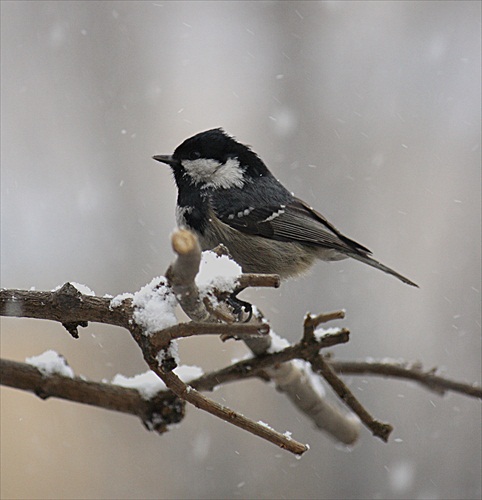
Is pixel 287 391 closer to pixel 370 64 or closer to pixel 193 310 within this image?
pixel 193 310

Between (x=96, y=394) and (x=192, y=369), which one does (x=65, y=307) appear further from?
(x=192, y=369)

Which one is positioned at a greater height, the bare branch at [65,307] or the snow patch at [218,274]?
the snow patch at [218,274]

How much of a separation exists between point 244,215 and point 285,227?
0.44 ft

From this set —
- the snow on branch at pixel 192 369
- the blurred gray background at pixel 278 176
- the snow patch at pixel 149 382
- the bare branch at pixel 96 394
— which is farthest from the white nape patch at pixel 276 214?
the blurred gray background at pixel 278 176

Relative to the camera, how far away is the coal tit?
6.83ft

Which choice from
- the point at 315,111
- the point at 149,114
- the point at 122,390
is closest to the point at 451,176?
the point at 315,111

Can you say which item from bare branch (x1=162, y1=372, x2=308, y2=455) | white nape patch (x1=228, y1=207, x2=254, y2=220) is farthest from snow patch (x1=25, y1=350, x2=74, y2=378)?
white nape patch (x1=228, y1=207, x2=254, y2=220)

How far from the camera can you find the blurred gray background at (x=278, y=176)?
127 inches

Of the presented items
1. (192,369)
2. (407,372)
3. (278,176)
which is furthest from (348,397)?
(278,176)

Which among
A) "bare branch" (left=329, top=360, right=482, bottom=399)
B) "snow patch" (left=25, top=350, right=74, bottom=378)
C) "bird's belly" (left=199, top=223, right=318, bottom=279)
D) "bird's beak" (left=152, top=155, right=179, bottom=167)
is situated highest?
"bird's beak" (left=152, top=155, right=179, bottom=167)

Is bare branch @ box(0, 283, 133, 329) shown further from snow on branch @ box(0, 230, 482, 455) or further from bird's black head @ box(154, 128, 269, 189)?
bird's black head @ box(154, 128, 269, 189)

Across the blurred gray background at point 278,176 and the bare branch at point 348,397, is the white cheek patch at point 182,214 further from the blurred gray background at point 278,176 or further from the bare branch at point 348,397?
the blurred gray background at point 278,176

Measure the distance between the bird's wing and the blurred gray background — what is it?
126 centimetres

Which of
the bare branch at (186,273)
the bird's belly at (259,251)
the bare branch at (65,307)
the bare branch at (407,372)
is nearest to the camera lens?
the bare branch at (186,273)
